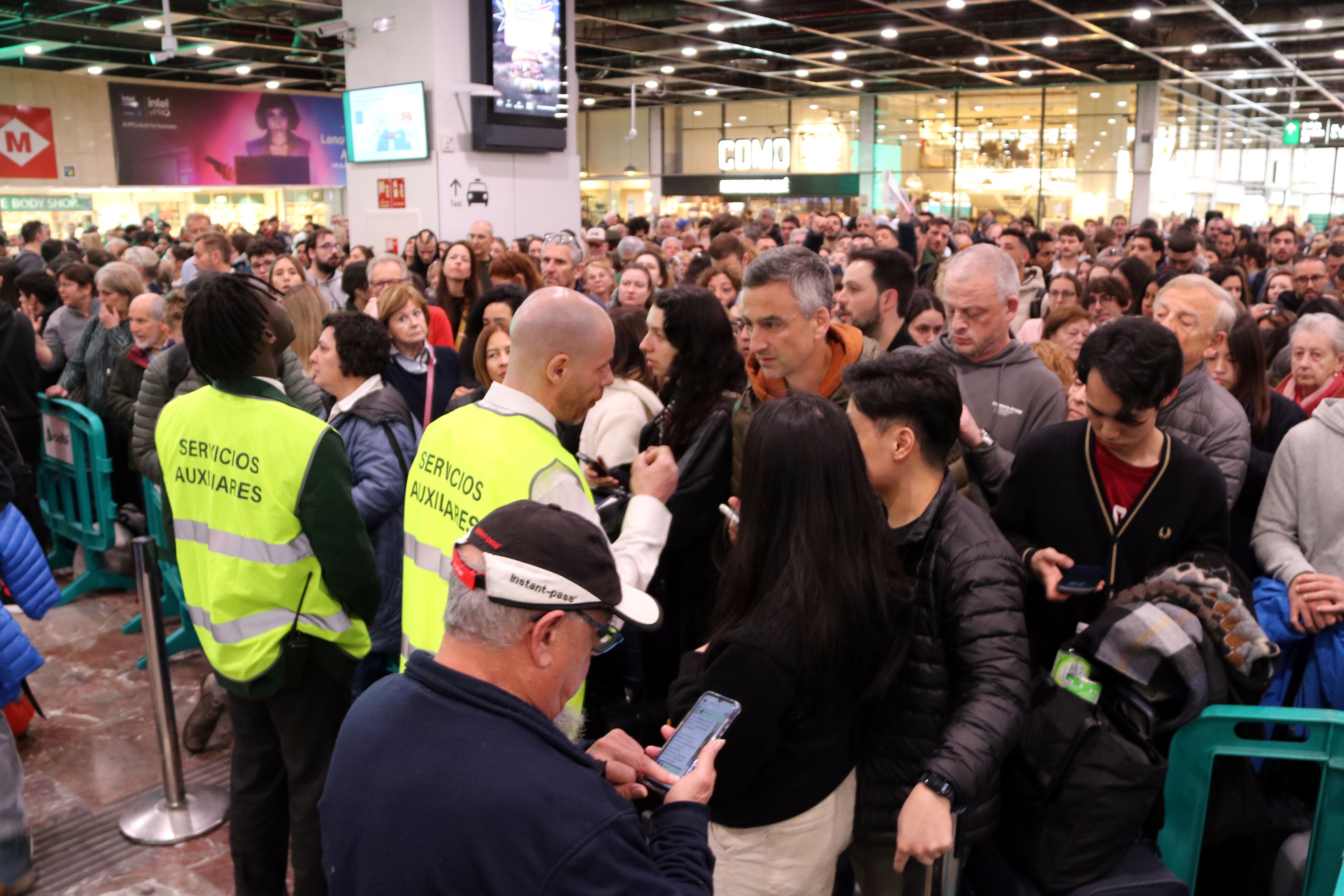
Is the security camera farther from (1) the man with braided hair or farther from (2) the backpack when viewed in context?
(2) the backpack

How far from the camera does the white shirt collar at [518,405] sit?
7.20 ft

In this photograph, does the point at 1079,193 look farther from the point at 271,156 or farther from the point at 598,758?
the point at 598,758

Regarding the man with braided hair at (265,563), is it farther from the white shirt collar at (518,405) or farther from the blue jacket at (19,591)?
the blue jacket at (19,591)

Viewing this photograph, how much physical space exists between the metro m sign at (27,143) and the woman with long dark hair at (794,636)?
22.8 m

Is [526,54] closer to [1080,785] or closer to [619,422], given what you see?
[619,422]

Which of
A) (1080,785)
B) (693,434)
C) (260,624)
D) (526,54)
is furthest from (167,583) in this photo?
(526,54)

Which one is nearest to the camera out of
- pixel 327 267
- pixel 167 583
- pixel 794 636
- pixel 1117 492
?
pixel 794 636

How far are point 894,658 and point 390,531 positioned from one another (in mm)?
2174

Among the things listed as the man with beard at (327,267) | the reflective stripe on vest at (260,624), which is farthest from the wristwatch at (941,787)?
the man with beard at (327,267)

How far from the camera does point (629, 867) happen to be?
127cm

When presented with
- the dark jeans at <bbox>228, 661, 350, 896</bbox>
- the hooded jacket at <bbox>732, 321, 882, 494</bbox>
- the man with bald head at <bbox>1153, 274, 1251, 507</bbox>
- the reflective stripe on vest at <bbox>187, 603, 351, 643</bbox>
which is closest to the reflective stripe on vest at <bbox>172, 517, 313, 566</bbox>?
the reflective stripe on vest at <bbox>187, 603, 351, 643</bbox>

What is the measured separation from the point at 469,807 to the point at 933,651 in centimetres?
110

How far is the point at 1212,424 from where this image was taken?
2.97 m

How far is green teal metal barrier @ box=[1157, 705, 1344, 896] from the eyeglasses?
1.48 m
